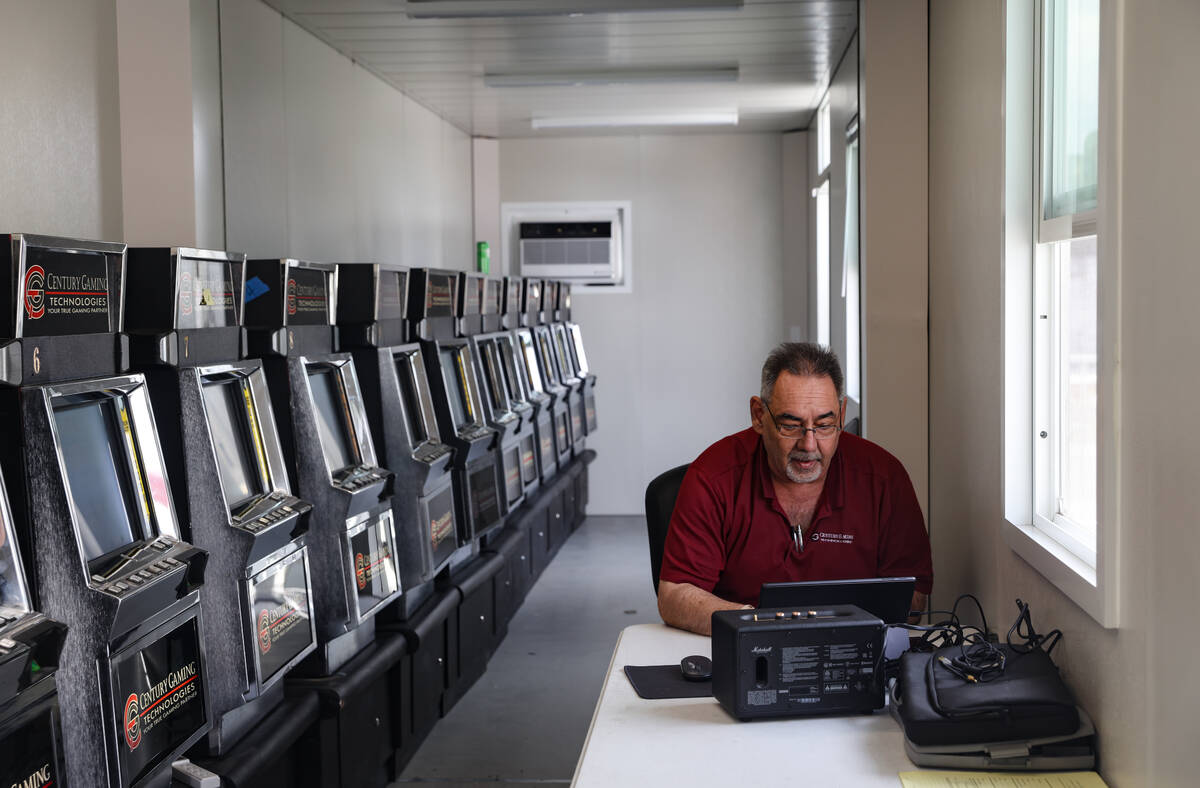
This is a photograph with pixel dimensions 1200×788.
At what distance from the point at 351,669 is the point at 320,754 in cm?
30

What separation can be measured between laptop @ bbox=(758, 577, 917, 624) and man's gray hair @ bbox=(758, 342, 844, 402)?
24.4 inches

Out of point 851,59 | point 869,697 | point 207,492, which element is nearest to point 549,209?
point 851,59

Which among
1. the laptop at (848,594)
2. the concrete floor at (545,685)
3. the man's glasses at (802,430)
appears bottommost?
the concrete floor at (545,685)

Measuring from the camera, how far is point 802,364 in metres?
2.71

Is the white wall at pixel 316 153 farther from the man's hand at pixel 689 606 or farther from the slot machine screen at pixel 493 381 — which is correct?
the man's hand at pixel 689 606

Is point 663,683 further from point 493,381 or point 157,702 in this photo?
point 493,381

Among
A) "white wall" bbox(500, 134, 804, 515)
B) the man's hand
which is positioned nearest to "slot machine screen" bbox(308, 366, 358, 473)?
the man's hand

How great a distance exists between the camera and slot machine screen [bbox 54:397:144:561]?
2002 millimetres

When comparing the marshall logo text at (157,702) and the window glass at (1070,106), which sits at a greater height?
the window glass at (1070,106)

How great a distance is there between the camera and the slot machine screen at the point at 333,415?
328 cm

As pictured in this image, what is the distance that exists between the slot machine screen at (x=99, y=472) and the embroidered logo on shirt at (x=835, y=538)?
152cm

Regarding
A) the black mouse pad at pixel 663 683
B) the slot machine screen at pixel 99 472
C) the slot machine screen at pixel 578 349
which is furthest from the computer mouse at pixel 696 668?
the slot machine screen at pixel 578 349

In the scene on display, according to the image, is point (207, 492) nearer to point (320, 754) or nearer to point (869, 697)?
point (320, 754)

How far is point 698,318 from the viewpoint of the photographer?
28.5 ft
